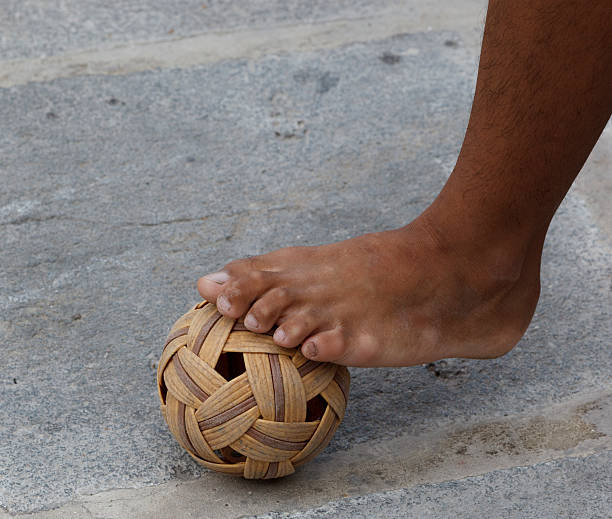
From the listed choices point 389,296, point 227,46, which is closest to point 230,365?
point 389,296

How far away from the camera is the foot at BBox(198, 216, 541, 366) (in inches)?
56.6

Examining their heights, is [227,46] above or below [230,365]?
above

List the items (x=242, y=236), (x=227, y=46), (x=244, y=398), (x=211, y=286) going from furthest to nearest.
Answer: (x=227, y=46), (x=242, y=236), (x=211, y=286), (x=244, y=398)

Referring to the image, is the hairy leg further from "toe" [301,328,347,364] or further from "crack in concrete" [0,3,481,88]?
"crack in concrete" [0,3,481,88]

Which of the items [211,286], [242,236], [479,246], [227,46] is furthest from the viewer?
[227,46]

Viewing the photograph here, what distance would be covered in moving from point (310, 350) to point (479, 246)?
395 millimetres

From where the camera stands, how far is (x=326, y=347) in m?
1.40

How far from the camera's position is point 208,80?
2574 millimetres

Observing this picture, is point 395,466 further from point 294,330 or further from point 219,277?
point 219,277

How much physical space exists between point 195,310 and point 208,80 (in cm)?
126

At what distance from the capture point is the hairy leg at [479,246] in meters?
1.37

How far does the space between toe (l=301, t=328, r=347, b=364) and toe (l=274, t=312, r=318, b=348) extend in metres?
0.01

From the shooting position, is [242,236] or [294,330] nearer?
[294,330]

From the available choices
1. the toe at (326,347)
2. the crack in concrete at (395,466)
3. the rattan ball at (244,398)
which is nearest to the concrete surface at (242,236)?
the crack in concrete at (395,466)
